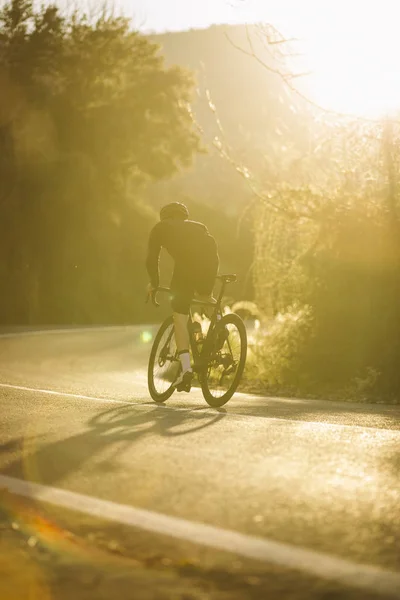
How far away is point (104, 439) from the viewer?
24.3ft

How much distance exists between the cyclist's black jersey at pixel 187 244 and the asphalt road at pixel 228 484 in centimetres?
131

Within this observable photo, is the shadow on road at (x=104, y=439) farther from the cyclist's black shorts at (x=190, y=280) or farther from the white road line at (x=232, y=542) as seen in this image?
the cyclist's black shorts at (x=190, y=280)

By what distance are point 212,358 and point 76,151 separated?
3107 centimetres

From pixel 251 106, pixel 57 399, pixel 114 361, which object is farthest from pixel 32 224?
pixel 251 106

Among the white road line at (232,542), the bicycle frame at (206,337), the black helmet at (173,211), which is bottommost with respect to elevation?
the white road line at (232,542)

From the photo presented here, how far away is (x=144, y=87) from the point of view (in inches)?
1647

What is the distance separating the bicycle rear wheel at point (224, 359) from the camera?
32.5 ft

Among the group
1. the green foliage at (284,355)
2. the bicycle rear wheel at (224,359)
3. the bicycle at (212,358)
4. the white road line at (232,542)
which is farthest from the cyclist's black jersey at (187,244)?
the green foliage at (284,355)

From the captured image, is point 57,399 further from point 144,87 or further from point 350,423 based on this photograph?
point 144,87

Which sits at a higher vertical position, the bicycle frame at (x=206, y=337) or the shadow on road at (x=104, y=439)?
the bicycle frame at (x=206, y=337)

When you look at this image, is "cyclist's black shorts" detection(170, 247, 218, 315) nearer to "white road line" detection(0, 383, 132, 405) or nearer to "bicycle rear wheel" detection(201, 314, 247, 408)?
"bicycle rear wheel" detection(201, 314, 247, 408)

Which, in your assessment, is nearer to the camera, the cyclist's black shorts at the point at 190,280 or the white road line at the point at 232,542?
the white road line at the point at 232,542

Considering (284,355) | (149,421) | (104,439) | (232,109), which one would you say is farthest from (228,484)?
(232,109)

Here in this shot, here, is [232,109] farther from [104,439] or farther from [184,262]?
[104,439]
